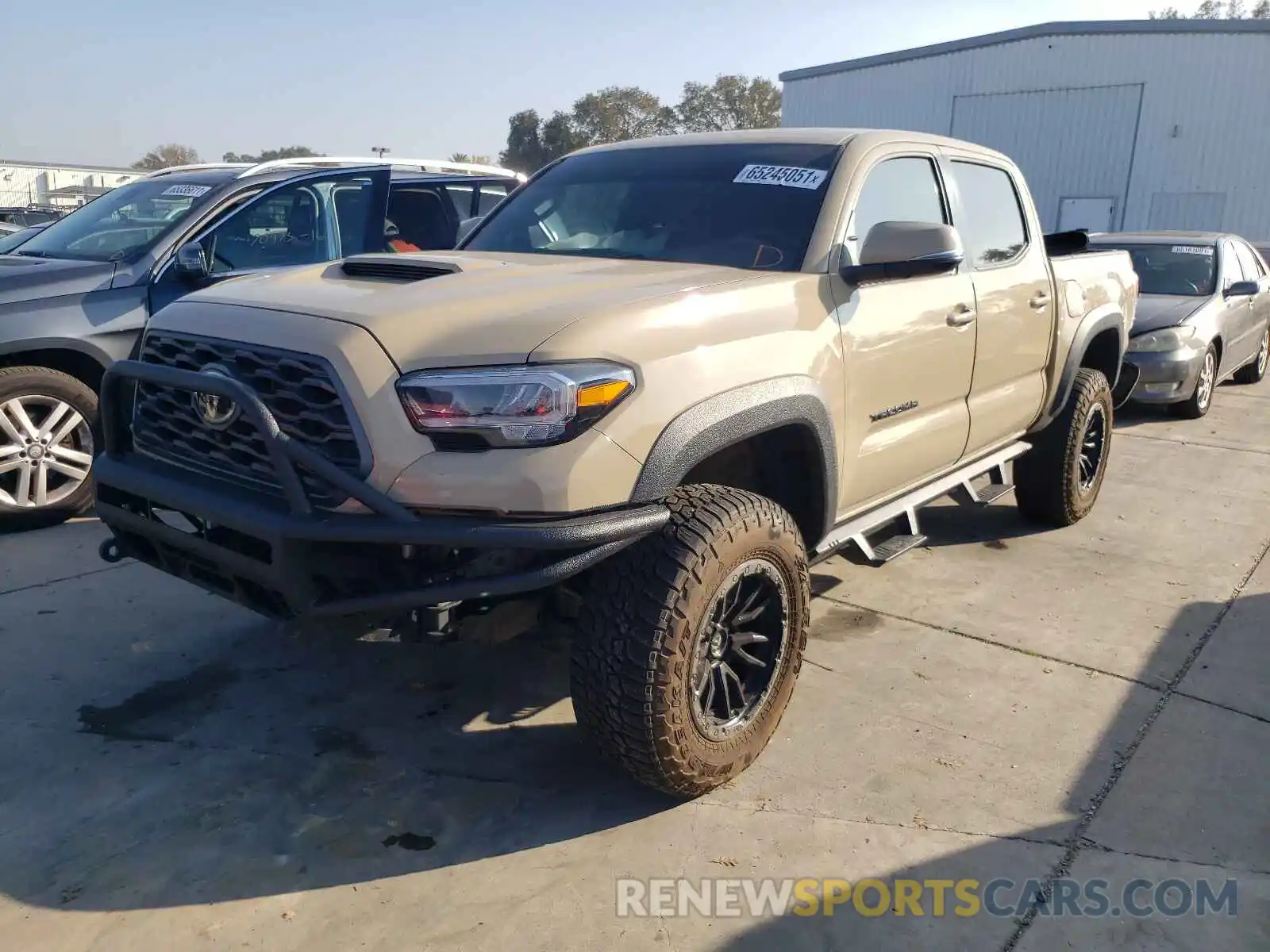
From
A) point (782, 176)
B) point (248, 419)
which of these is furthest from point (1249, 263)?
point (248, 419)

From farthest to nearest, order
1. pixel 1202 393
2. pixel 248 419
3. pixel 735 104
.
A: pixel 735 104, pixel 1202 393, pixel 248 419

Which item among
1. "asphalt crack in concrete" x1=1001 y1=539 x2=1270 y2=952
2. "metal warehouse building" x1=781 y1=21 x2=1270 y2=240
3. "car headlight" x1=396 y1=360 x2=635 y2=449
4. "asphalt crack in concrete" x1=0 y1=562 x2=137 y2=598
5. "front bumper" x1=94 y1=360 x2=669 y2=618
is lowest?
"asphalt crack in concrete" x1=0 y1=562 x2=137 y2=598

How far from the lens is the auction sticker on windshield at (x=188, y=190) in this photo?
5.66 metres

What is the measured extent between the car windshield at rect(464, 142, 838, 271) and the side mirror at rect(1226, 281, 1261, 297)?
23.1ft

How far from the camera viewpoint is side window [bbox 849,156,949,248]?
A: 140 inches

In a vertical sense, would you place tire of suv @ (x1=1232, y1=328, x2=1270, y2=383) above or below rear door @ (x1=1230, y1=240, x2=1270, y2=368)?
below

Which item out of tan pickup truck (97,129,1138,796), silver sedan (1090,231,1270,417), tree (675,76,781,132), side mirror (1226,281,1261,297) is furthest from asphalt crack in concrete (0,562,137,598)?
tree (675,76,781,132)

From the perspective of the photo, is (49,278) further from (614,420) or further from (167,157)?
(167,157)

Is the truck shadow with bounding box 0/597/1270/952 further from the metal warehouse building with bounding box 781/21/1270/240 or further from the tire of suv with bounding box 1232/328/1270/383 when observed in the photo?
the metal warehouse building with bounding box 781/21/1270/240

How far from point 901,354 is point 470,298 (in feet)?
5.30

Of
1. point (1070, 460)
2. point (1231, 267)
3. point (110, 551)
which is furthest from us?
point (1231, 267)

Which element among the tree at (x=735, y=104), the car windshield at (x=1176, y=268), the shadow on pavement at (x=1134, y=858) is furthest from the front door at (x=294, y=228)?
the tree at (x=735, y=104)

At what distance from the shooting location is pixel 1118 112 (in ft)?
81.1

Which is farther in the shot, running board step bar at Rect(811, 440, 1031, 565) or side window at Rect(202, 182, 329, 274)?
side window at Rect(202, 182, 329, 274)
